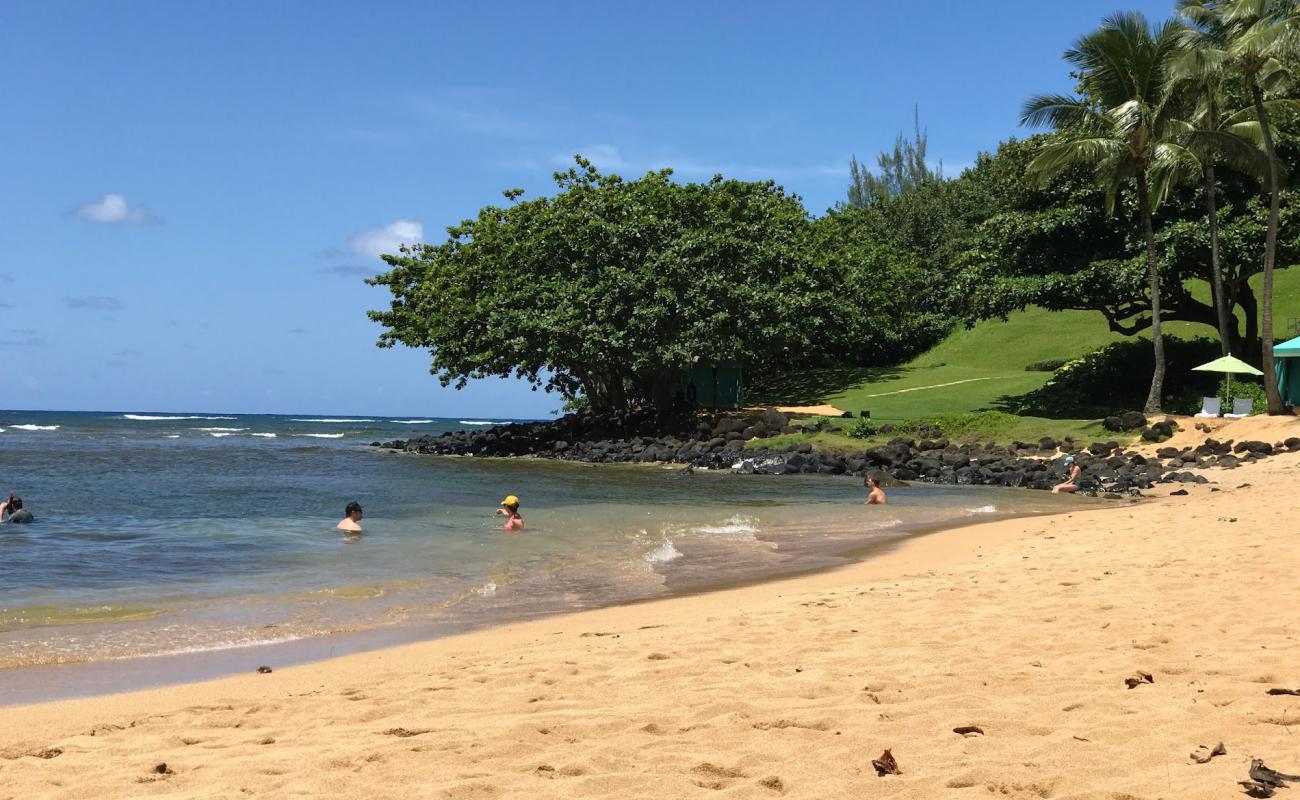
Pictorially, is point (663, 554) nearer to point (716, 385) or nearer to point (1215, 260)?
point (1215, 260)

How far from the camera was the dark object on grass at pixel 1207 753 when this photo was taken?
479cm

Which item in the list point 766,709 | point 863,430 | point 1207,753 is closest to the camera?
point 1207,753

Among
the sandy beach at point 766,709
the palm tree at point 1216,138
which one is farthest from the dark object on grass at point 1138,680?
the palm tree at point 1216,138

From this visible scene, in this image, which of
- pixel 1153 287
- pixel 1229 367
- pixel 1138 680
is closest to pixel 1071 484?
pixel 1229 367

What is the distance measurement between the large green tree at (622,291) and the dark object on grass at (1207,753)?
3641 centimetres

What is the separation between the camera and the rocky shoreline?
27.1 m

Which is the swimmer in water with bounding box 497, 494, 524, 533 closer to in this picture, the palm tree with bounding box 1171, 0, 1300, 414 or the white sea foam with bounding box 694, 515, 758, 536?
the white sea foam with bounding box 694, 515, 758, 536

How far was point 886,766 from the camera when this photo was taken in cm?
487

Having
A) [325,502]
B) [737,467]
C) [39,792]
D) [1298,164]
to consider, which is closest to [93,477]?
[325,502]

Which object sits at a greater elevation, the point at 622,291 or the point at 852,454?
the point at 622,291

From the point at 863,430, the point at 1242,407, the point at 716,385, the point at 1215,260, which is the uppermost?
the point at 1215,260

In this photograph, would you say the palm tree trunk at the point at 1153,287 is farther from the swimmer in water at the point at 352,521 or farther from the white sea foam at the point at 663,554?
the swimmer in water at the point at 352,521

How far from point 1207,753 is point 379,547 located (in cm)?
1333

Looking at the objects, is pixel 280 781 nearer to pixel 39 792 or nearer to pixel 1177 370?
pixel 39 792
